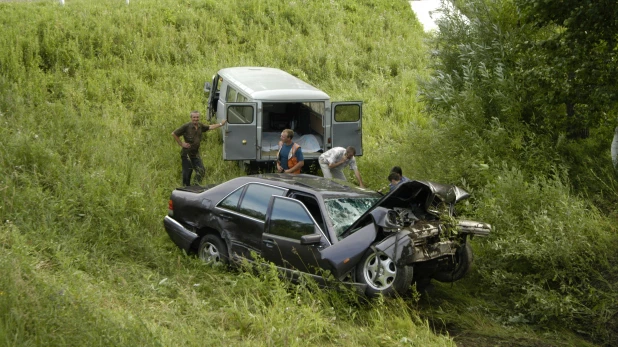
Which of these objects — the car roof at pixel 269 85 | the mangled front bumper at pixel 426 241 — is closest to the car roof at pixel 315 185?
the mangled front bumper at pixel 426 241

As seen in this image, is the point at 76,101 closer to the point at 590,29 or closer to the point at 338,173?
the point at 338,173

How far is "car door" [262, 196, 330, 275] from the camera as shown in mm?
8250

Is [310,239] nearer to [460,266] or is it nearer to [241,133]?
[460,266]

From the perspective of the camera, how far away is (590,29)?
33.3 ft

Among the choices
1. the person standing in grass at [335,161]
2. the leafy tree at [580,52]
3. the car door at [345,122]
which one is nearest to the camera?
the leafy tree at [580,52]

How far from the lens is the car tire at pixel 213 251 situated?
942 cm

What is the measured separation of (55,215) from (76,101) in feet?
23.2

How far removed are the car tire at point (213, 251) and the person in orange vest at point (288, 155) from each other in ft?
10.5

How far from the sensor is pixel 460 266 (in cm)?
847

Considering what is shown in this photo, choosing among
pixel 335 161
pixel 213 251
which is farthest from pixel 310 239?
pixel 335 161

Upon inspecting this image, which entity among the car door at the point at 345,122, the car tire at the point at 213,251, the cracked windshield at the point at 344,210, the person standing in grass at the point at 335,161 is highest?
the car door at the point at 345,122

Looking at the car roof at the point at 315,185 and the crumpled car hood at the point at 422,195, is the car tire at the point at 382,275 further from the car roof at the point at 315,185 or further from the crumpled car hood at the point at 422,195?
the car roof at the point at 315,185

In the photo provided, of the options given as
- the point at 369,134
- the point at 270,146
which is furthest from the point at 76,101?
the point at 369,134

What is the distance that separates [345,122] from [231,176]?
7.86 feet
